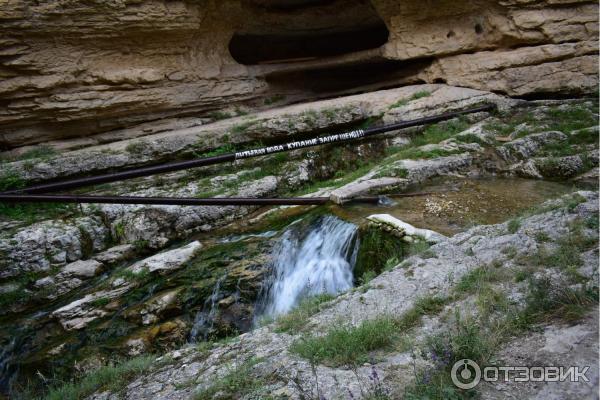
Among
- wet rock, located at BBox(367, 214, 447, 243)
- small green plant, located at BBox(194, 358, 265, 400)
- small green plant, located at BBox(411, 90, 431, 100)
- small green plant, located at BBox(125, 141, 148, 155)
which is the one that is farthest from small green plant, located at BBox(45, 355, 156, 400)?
small green plant, located at BBox(411, 90, 431, 100)

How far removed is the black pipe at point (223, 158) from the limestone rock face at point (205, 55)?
2360 mm

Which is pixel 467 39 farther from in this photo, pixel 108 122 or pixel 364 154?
pixel 108 122

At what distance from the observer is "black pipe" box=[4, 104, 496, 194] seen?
8062 mm

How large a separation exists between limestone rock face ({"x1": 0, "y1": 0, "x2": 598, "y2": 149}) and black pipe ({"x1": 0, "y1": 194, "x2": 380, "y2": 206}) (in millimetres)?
3939

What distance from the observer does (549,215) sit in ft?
16.0

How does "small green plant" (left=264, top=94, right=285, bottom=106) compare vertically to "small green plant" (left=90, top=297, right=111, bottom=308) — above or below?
above

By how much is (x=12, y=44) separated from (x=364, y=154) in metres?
8.64

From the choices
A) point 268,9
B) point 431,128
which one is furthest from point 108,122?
point 431,128

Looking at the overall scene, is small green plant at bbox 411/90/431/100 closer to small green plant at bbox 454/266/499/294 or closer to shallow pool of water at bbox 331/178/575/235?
shallow pool of water at bbox 331/178/575/235

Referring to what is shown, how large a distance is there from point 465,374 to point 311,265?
4057mm

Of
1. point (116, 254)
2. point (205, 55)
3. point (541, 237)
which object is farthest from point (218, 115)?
point (541, 237)

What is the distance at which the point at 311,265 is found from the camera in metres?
6.86

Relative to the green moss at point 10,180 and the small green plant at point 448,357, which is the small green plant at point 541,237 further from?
the green moss at point 10,180

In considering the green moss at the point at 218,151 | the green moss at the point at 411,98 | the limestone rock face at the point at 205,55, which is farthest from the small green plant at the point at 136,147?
the green moss at the point at 411,98
